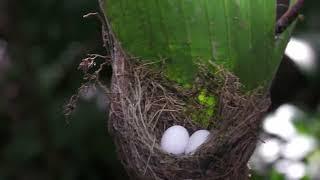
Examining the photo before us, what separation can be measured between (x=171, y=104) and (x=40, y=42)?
1.13 meters

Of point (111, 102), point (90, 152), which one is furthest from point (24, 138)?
point (111, 102)

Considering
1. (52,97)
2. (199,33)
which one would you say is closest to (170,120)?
(199,33)

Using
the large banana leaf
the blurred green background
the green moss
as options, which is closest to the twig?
the large banana leaf

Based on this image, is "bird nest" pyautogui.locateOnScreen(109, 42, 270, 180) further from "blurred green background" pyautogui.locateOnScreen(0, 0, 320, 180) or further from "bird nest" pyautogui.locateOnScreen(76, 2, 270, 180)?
"blurred green background" pyautogui.locateOnScreen(0, 0, 320, 180)

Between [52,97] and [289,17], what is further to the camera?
[52,97]

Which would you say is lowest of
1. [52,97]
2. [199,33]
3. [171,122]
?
[52,97]

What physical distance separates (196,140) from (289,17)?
0.20m

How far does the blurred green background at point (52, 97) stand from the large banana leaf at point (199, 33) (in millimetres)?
916

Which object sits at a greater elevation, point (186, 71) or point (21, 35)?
point (186, 71)

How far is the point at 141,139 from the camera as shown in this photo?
0.87 m

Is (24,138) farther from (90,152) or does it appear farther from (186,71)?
(186,71)

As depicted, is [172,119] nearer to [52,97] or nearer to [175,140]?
[175,140]

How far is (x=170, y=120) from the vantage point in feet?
2.97

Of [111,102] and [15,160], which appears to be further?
[15,160]
